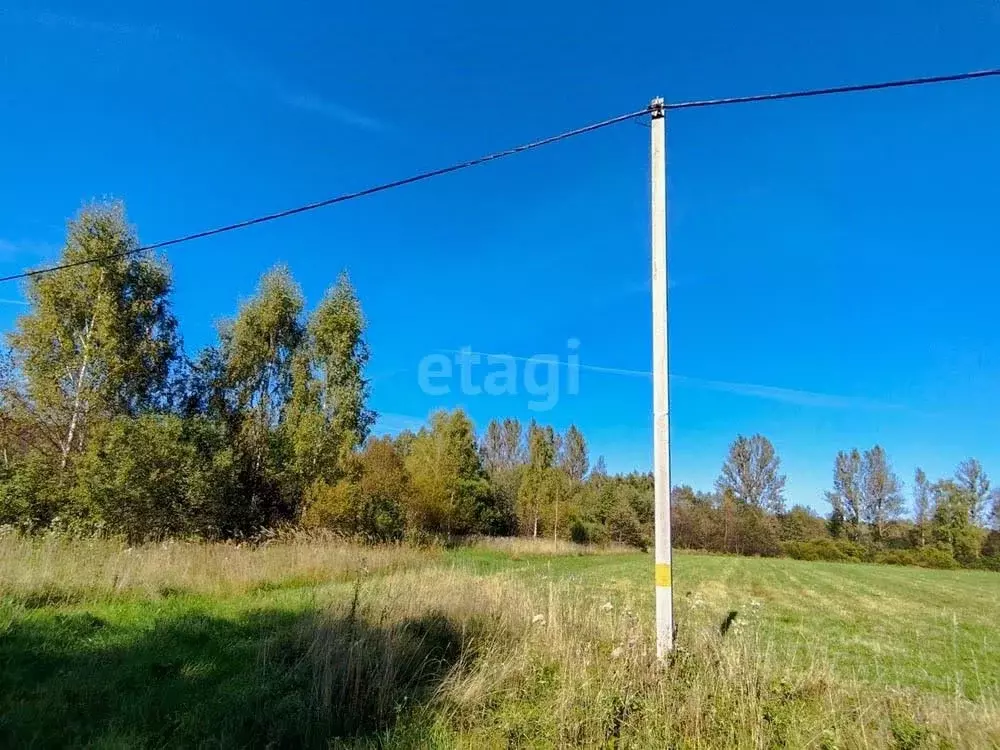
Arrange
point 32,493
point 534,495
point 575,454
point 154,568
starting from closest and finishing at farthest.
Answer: point 154,568 < point 32,493 < point 534,495 < point 575,454

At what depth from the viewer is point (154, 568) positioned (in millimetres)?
8273

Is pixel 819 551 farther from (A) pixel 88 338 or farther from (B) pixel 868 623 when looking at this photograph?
(A) pixel 88 338

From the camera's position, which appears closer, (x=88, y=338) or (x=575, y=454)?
(x=88, y=338)

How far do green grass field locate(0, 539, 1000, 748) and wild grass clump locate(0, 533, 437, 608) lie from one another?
53mm

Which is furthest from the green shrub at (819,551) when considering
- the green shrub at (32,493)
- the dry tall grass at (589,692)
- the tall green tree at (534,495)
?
the green shrub at (32,493)

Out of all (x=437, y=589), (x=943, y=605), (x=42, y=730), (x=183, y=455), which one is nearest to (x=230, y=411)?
(x=183, y=455)

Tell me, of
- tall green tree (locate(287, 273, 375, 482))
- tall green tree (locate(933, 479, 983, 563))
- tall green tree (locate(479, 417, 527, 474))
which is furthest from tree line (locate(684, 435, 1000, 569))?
tall green tree (locate(287, 273, 375, 482))

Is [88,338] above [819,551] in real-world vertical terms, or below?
above

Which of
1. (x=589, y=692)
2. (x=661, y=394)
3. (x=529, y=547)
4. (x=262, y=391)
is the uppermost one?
(x=262, y=391)

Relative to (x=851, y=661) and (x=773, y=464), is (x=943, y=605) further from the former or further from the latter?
(x=773, y=464)

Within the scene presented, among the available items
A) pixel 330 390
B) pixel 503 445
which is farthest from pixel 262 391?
pixel 503 445

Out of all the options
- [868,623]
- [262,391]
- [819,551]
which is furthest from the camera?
[819,551]

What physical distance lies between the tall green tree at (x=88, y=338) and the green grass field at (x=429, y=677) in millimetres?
9064

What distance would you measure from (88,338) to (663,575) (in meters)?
17.5
